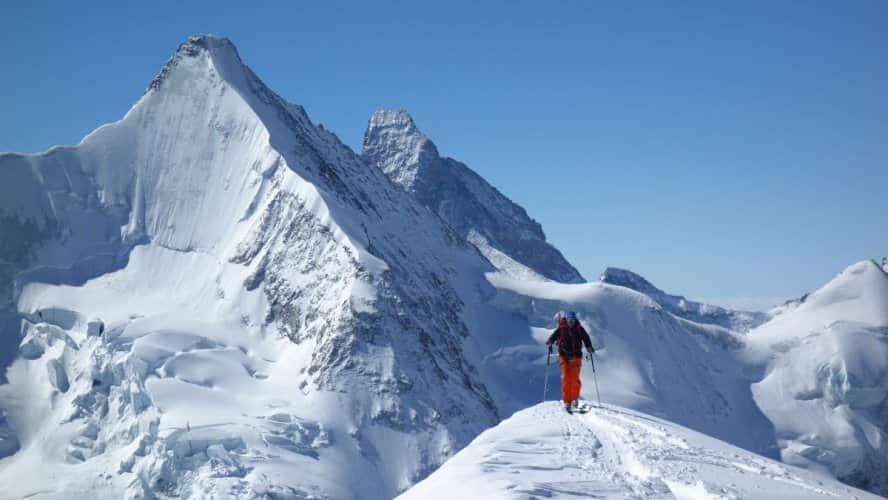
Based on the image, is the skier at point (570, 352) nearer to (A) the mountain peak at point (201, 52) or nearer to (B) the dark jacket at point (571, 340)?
(B) the dark jacket at point (571, 340)

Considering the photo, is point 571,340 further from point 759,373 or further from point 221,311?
point 759,373

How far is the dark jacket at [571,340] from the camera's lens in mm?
27641

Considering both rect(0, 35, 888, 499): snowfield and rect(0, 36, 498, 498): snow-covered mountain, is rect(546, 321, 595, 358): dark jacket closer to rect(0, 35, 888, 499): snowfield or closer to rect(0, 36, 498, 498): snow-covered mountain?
rect(0, 35, 888, 499): snowfield

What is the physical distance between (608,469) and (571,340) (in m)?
10.7

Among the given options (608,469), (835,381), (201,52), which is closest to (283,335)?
(201,52)

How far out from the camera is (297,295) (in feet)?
327

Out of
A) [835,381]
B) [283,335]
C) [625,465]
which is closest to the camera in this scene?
[625,465]

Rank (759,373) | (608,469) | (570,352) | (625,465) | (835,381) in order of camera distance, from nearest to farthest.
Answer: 1. (608,469)
2. (625,465)
3. (570,352)
4. (835,381)
5. (759,373)

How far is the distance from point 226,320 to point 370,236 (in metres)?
24.5

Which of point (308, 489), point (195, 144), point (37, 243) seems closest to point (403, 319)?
point (308, 489)

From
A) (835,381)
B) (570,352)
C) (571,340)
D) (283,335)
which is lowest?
(570,352)

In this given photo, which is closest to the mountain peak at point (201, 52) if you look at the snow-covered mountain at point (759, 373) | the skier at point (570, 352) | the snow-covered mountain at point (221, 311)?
the snow-covered mountain at point (221, 311)

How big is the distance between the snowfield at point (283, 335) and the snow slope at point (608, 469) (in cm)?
3353

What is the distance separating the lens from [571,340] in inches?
1093
